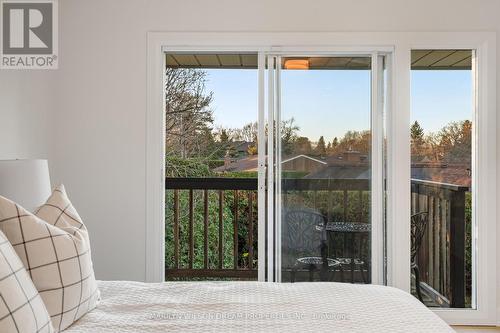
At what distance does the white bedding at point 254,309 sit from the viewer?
1498mm

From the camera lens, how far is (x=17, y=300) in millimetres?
1219

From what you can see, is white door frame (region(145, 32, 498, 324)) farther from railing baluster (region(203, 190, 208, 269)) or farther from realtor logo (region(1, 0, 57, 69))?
railing baluster (region(203, 190, 208, 269))

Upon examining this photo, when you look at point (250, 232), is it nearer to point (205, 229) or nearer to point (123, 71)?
point (205, 229)

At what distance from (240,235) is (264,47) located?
7.88 feet

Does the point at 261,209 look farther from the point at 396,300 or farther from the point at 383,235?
the point at 396,300

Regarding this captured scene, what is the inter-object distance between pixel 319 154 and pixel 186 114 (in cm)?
205

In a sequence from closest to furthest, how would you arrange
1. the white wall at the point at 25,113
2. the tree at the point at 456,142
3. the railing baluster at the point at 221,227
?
1. the white wall at the point at 25,113
2. the tree at the point at 456,142
3. the railing baluster at the point at 221,227

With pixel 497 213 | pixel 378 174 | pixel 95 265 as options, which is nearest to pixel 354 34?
pixel 378 174

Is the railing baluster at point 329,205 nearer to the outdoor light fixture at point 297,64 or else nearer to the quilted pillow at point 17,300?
the outdoor light fixture at point 297,64

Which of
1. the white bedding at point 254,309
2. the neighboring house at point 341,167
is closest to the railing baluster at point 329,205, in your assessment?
the neighboring house at point 341,167

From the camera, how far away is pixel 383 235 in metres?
3.44

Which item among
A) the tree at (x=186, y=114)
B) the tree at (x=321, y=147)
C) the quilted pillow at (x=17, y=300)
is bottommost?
the quilted pillow at (x=17, y=300)

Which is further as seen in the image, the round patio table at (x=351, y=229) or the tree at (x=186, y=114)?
the tree at (x=186, y=114)

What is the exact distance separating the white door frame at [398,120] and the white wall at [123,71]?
0.06 metres
